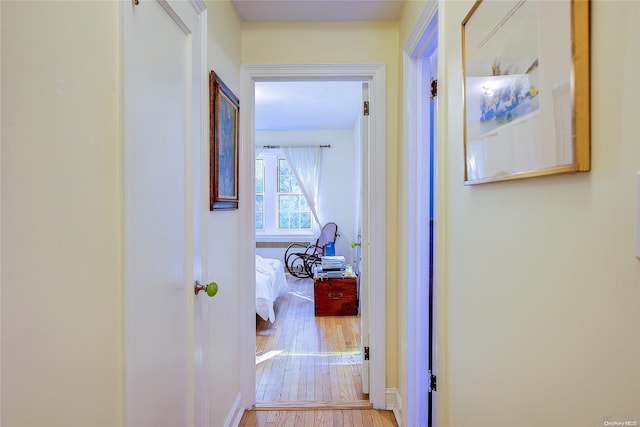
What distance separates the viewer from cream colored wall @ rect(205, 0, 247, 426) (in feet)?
5.27

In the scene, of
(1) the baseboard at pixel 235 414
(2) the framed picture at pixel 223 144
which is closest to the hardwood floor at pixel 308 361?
(1) the baseboard at pixel 235 414

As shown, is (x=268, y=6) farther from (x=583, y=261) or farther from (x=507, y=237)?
(x=583, y=261)

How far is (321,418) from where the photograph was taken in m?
2.12

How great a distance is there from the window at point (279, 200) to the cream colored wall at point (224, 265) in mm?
4145

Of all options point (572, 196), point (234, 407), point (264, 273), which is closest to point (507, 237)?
point (572, 196)

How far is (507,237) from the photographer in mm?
891

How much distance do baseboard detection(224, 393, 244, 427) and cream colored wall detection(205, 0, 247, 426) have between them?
4 centimetres

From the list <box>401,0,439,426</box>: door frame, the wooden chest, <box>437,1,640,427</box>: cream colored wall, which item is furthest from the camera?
the wooden chest

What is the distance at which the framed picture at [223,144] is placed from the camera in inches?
61.2

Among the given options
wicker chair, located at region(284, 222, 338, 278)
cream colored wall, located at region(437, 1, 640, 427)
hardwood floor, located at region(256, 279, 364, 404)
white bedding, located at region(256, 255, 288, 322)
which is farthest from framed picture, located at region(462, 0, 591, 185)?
wicker chair, located at region(284, 222, 338, 278)

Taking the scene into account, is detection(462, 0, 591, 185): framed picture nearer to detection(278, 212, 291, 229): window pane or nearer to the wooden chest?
the wooden chest

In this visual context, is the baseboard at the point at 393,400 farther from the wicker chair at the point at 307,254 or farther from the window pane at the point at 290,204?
the window pane at the point at 290,204

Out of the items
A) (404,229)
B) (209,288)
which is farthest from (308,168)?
(209,288)

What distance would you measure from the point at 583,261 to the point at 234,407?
1943 mm
